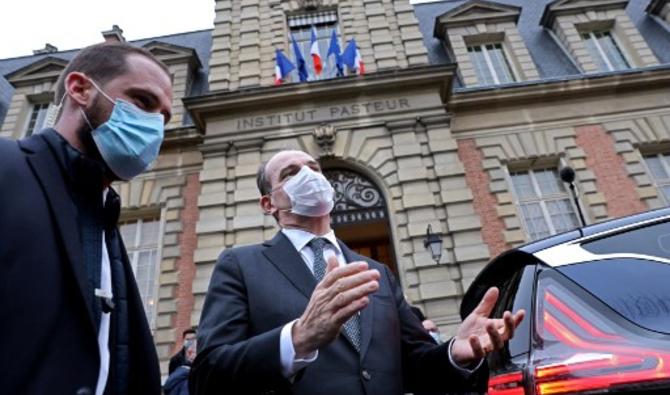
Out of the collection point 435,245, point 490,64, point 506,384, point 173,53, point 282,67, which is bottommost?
point 506,384

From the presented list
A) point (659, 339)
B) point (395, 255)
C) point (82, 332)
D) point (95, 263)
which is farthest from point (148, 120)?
point (395, 255)

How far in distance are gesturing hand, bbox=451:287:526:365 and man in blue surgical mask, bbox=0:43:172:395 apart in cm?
139

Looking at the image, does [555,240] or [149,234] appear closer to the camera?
[555,240]

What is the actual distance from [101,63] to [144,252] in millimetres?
9963

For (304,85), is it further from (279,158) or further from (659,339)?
(659,339)

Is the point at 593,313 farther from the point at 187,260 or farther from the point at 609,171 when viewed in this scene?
the point at 609,171

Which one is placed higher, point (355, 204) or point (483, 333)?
point (355, 204)

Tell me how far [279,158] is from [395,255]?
7208 mm

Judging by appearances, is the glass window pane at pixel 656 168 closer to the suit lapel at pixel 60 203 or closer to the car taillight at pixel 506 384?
the car taillight at pixel 506 384

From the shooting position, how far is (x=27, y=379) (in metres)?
1.15

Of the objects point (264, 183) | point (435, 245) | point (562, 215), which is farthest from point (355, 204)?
point (264, 183)

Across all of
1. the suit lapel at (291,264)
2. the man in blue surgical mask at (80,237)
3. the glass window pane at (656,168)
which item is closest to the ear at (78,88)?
the man in blue surgical mask at (80,237)

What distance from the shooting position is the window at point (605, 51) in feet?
Result: 42.3

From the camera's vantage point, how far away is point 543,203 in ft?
35.3
